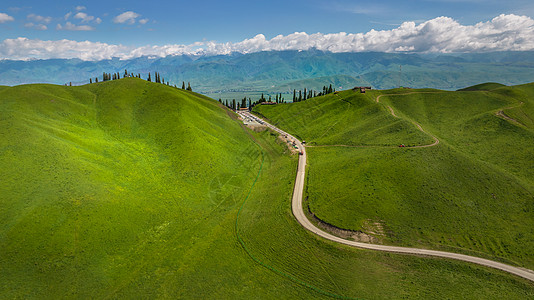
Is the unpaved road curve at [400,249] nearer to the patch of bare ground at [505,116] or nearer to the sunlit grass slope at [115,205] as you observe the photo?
the sunlit grass slope at [115,205]

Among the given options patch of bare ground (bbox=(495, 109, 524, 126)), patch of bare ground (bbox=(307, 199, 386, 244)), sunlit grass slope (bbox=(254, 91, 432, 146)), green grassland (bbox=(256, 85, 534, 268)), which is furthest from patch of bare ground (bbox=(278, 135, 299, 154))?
patch of bare ground (bbox=(495, 109, 524, 126))

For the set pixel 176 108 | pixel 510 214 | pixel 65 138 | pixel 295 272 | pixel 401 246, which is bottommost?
pixel 295 272

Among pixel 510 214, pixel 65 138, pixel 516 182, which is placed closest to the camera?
pixel 510 214

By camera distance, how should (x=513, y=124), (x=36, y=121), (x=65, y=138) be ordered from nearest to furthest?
(x=65, y=138)
(x=36, y=121)
(x=513, y=124)

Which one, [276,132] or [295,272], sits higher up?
[276,132]

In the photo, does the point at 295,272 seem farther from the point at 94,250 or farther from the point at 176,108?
the point at 176,108

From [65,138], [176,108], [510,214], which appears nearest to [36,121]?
[65,138]

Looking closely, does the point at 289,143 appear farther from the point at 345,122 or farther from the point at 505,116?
the point at 505,116
